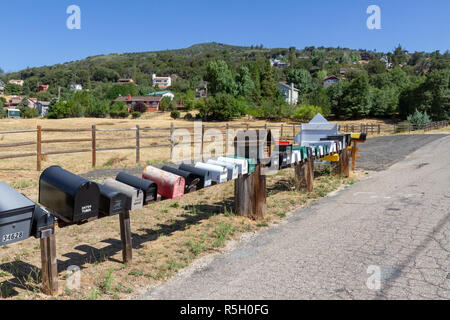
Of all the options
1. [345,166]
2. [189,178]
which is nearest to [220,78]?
[345,166]

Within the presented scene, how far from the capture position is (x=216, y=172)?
16.4 feet

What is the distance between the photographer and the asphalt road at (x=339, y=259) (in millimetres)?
3682

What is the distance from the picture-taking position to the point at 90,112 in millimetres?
69938

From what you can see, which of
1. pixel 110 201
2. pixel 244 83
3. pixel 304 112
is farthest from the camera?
pixel 244 83

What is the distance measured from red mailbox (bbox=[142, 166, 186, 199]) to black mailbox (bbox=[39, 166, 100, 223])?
877mm

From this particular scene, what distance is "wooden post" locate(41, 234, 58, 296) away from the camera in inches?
135

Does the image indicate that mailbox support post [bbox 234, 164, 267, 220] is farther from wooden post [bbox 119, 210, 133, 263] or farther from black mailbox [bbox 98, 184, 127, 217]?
black mailbox [bbox 98, 184, 127, 217]

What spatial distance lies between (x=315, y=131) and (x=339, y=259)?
6.41 metres

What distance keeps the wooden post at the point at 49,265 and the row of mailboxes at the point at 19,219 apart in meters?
0.09

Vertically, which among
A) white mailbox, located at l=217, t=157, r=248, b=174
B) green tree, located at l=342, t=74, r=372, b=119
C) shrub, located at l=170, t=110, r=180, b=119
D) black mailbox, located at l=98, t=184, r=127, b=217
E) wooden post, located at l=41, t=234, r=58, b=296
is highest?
green tree, located at l=342, t=74, r=372, b=119

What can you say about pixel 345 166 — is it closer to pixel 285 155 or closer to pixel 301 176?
pixel 301 176

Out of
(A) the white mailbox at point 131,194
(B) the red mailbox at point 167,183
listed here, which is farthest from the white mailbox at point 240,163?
(A) the white mailbox at point 131,194

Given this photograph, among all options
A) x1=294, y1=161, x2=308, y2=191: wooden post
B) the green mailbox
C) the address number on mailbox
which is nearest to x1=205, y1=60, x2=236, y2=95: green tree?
x1=294, y1=161, x2=308, y2=191: wooden post
